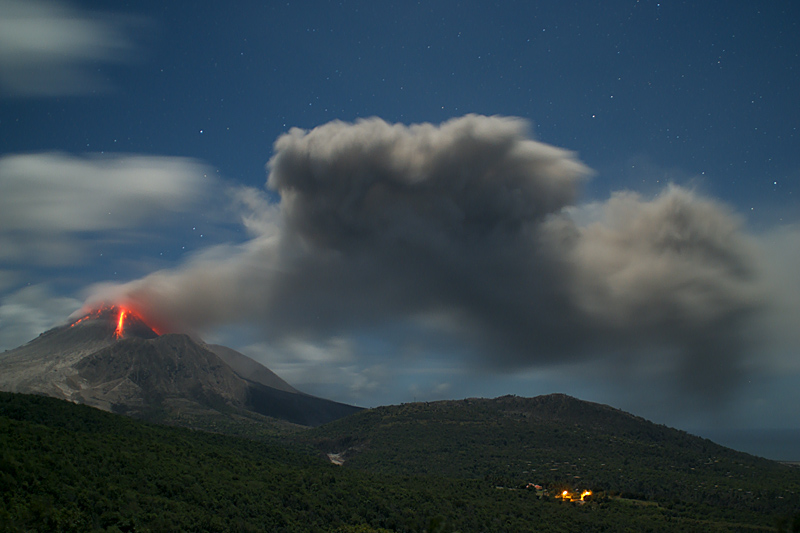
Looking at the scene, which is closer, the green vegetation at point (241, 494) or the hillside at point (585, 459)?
the green vegetation at point (241, 494)

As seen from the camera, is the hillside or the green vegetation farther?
the hillside

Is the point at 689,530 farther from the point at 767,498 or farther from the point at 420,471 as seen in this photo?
the point at 420,471

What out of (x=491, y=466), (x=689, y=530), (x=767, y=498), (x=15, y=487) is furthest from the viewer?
(x=491, y=466)

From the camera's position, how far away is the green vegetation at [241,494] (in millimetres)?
46000

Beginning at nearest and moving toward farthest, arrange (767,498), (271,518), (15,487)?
1. (15,487)
2. (271,518)
3. (767,498)

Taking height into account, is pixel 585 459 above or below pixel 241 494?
above

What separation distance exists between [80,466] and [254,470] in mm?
32690

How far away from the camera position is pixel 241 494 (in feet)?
224

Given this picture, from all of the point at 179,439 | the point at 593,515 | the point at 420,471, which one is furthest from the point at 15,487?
the point at 420,471

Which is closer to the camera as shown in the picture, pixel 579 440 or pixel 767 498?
pixel 767 498

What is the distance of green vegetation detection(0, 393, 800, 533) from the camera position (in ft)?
151

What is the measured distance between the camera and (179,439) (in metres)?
92.0

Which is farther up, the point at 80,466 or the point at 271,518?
the point at 80,466

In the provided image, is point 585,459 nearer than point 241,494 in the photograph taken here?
No
